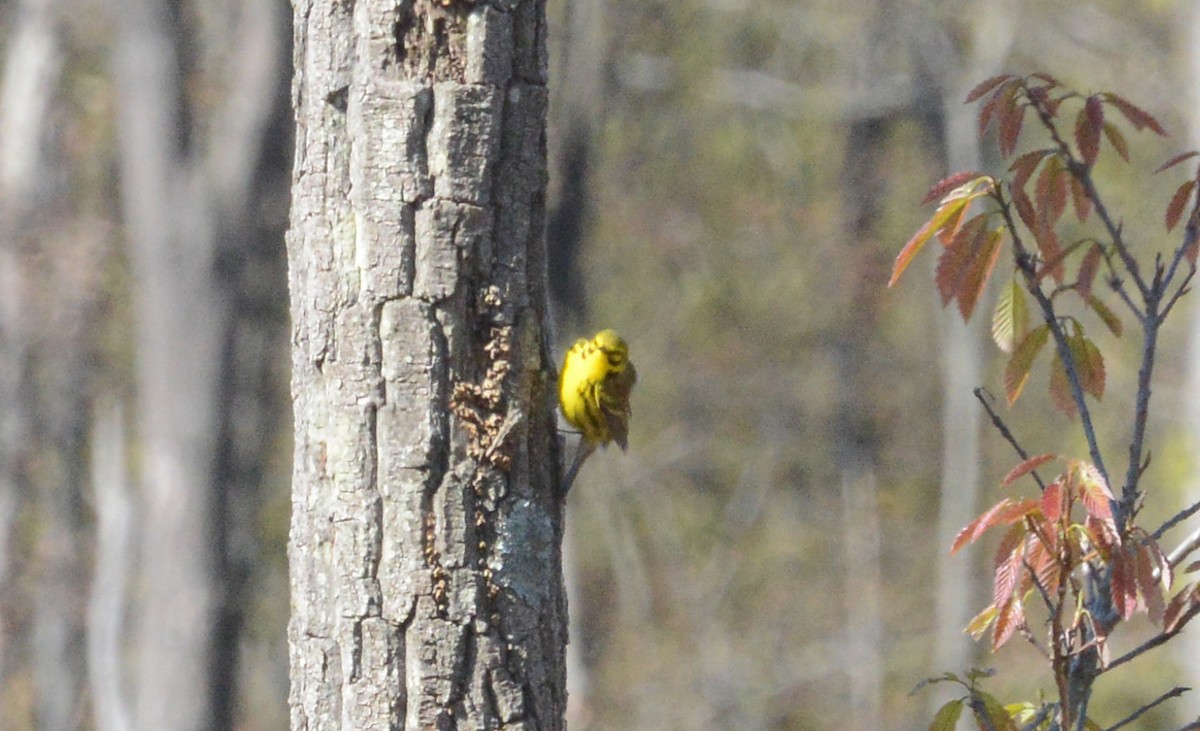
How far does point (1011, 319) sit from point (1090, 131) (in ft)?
1.29

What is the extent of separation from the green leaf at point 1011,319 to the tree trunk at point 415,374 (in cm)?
98

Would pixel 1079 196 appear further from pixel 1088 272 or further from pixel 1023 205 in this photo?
pixel 1023 205

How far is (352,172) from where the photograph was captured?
2.45 metres

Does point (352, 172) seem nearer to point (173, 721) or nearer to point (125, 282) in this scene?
point (173, 721)

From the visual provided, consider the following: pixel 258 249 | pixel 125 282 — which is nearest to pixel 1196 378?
pixel 258 249

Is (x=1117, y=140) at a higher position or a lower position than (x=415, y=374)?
higher

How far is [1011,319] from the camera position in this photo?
8.61 feet

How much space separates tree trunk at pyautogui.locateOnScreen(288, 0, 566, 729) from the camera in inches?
95.5

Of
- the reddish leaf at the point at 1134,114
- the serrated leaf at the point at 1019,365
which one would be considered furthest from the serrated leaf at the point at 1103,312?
the reddish leaf at the point at 1134,114

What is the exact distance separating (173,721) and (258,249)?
3.19m

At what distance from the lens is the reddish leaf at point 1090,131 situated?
249 centimetres

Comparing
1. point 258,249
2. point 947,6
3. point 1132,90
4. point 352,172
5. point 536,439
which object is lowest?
point 536,439

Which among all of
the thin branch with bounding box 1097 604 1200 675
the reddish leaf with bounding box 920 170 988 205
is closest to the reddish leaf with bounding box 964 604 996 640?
the thin branch with bounding box 1097 604 1200 675

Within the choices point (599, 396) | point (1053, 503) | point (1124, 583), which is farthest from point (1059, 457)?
point (599, 396)
